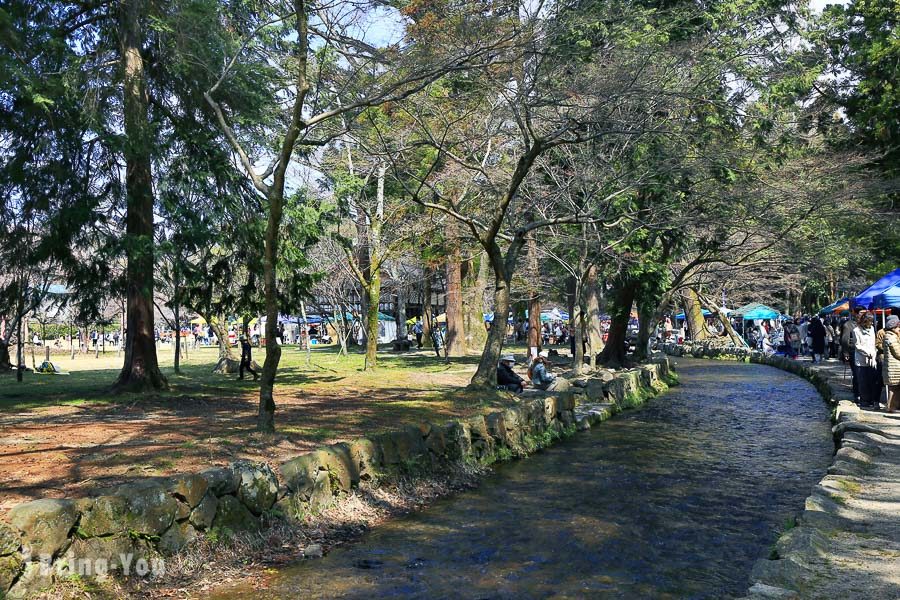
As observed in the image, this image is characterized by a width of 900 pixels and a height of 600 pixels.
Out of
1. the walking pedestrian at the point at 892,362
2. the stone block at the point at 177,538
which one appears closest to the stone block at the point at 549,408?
the walking pedestrian at the point at 892,362

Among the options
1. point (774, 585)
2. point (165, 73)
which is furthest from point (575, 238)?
point (774, 585)

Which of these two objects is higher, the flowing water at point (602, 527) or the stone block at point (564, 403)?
the stone block at point (564, 403)

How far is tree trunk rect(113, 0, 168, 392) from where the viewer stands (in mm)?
15055

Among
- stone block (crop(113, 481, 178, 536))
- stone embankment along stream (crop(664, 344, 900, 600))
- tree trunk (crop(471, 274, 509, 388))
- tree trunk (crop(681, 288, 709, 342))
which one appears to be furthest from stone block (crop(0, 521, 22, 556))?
tree trunk (crop(681, 288, 709, 342))

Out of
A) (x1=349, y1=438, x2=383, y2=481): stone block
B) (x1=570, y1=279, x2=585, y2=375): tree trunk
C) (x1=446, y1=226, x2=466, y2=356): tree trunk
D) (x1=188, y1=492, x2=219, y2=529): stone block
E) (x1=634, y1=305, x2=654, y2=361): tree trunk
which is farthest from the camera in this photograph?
(x1=446, y1=226, x2=466, y2=356): tree trunk

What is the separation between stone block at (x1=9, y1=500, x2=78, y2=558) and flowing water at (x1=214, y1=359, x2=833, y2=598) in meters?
1.46

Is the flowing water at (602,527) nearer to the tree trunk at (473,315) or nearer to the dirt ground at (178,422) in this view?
the dirt ground at (178,422)

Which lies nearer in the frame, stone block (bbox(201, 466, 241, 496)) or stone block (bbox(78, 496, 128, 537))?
stone block (bbox(78, 496, 128, 537))

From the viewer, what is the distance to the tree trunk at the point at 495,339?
52.6 feet

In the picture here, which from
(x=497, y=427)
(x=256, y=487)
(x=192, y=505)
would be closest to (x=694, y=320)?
(x=497, y=427)

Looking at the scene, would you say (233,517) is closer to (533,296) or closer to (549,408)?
(549,408)

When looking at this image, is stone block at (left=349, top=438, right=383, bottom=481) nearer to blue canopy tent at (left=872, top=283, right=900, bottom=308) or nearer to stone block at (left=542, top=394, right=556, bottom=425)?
stone block at (left=542, top=394, right=556, bottom=425)

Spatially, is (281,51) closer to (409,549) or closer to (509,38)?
(509,38)

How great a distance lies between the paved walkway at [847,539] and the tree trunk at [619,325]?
609 inches
